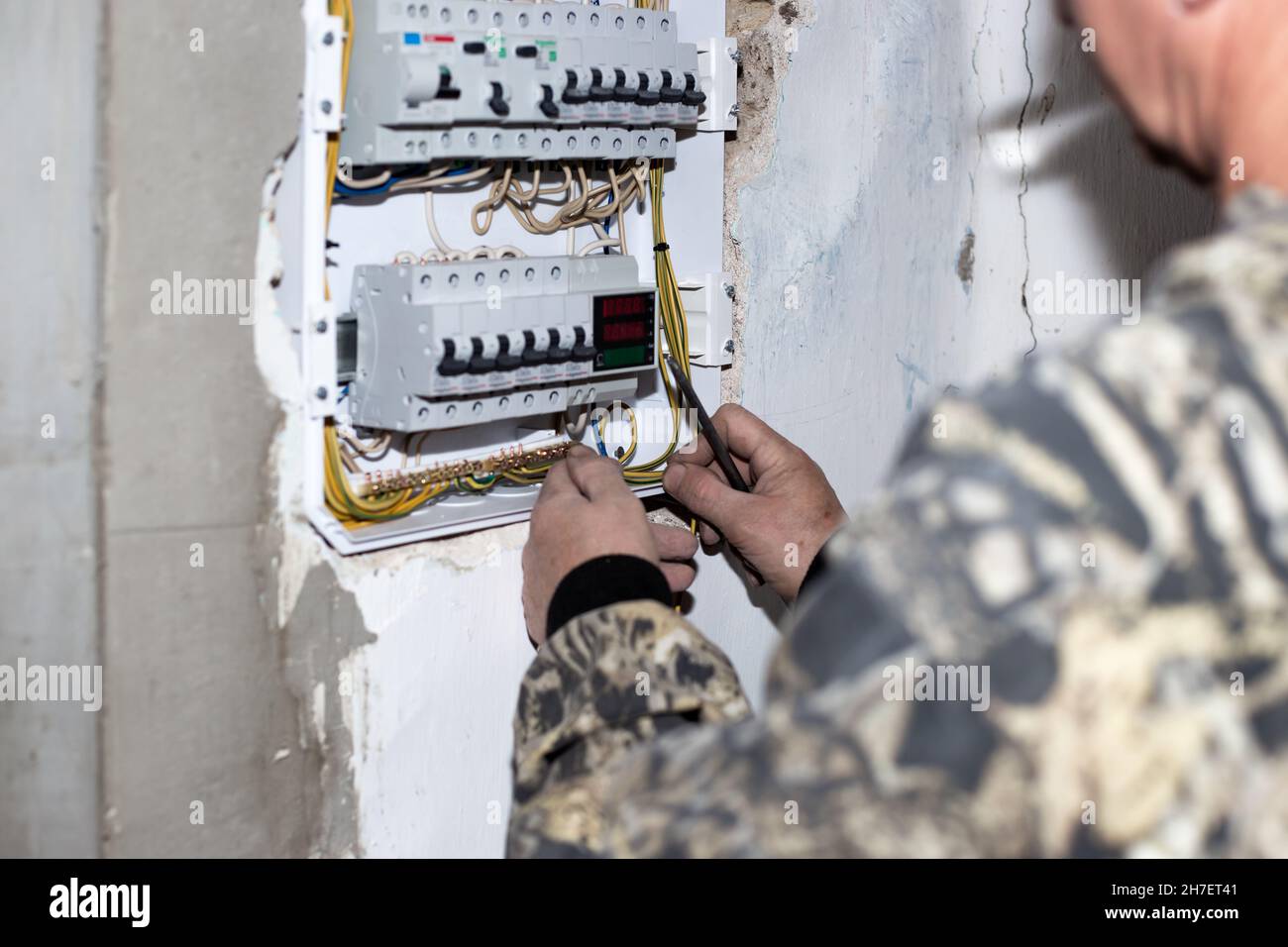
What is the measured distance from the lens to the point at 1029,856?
522mm

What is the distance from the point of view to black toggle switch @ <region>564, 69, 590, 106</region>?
4.04 ft

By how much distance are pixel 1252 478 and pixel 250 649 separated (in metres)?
0.90

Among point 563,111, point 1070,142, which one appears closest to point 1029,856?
point 563,111

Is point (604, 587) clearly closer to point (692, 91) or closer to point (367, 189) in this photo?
point (367, 189)

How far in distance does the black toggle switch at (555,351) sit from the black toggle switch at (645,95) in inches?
10.7

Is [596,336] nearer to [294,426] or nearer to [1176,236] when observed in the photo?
[294,426]

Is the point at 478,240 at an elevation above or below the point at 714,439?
above

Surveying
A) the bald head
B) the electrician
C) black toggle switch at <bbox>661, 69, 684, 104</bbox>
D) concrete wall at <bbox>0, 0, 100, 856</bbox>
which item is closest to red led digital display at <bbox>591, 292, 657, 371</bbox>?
black toggle switch at <bbox>661, 69, 684, 104</bbox>

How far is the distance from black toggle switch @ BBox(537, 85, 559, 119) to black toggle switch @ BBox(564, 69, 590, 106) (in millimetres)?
18

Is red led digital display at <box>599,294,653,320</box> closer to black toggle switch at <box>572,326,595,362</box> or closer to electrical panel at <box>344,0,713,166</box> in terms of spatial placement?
black toggle switch at <box>572,326,595,362</box>

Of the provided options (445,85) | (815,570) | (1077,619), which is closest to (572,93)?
(445,85)

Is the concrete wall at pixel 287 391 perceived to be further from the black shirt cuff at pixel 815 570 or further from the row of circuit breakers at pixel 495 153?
the black shirt cuff at pixel 815 570

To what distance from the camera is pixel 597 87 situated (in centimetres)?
126

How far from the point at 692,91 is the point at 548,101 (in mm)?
219
